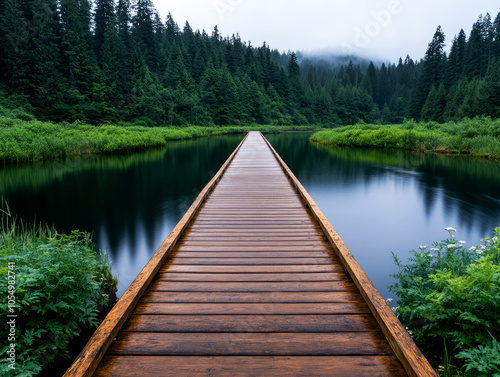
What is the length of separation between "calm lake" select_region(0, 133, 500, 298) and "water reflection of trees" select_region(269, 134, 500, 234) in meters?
0.03

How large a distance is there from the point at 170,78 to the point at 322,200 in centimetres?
4913

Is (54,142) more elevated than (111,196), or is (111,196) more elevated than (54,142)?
(54,142)

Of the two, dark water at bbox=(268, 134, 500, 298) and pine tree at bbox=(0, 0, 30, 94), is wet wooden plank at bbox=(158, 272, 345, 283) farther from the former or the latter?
pine tree at bbox=(0, 0, 30, 94)

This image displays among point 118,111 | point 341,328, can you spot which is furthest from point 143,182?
point 118,111

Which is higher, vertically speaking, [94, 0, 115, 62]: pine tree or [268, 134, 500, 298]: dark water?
[94, 0, 115, 62]: pine tree

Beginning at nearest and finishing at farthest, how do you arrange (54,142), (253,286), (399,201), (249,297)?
(249,297), (253,286), (399,201), (54,142)

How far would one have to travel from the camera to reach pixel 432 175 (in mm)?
13594

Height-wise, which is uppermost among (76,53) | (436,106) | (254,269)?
(76,53)

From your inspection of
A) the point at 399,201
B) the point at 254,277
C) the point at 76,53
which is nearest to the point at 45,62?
the point at 76,53

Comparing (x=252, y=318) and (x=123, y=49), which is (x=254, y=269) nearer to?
(x=252, y=318)

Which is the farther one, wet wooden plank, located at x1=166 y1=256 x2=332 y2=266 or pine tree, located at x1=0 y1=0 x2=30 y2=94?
pine tree, located at x1=0 y1=0 x2=30 y2=94

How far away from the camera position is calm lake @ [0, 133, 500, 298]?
22.4 ft

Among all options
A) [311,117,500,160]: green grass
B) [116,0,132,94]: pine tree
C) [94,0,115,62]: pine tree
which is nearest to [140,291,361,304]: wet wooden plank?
[311,117,500,160]: green grass

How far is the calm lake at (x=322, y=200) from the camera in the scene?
6828 millimetres
